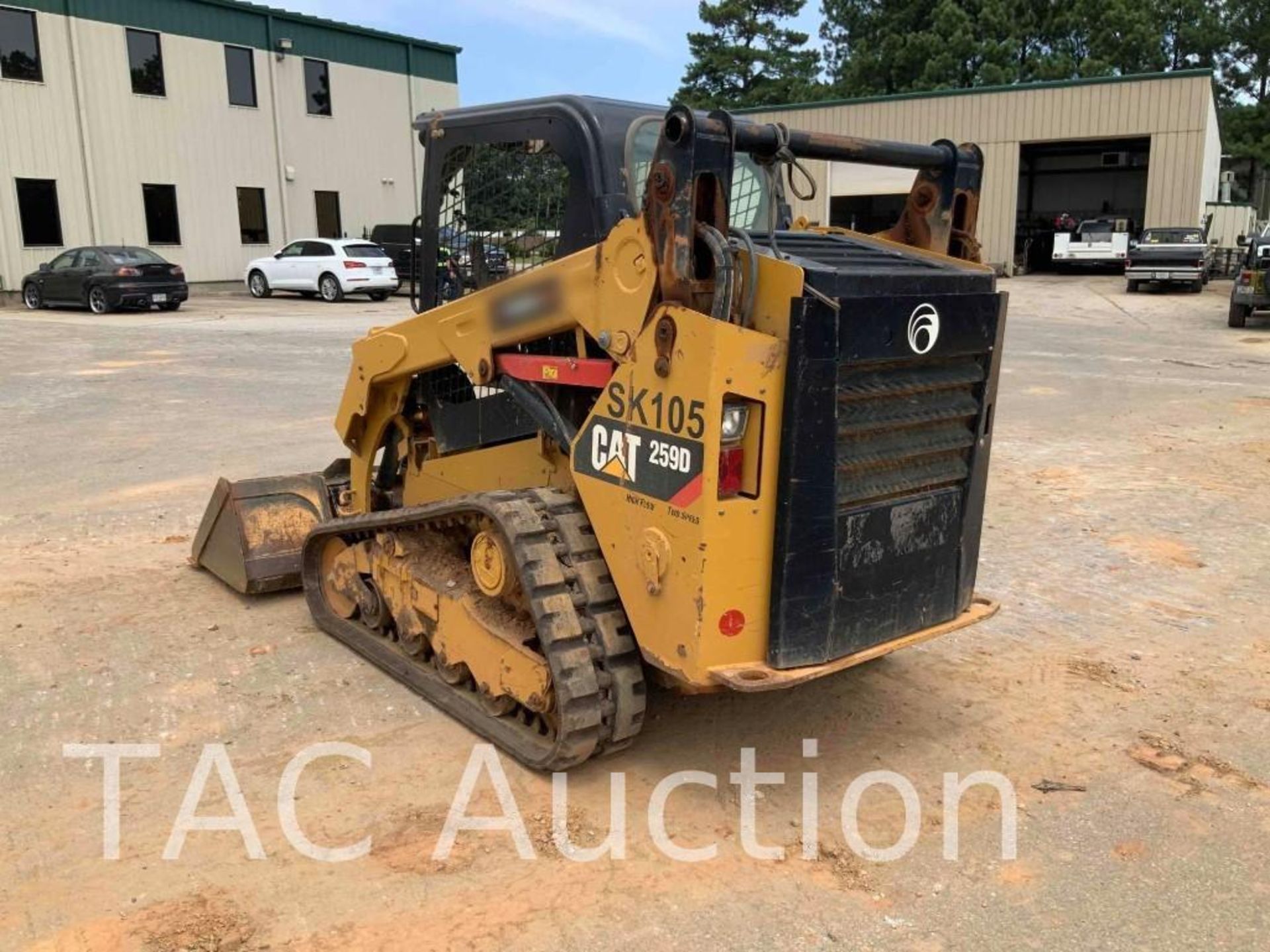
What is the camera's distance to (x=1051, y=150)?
39188 millimetres

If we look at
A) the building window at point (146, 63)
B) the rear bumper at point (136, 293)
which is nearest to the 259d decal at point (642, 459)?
the rear bumper at point (136, 293)

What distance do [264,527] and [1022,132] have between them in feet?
106

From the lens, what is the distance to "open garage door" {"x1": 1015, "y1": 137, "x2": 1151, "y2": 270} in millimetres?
40469

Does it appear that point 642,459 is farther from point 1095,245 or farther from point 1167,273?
point 1095,245

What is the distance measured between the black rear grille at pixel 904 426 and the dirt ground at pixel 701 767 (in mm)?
1043

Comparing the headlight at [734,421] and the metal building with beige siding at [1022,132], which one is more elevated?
the metal building with beige siding at [1022,132]

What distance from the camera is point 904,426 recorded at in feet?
11.7

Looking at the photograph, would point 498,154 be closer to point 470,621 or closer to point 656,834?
point 470,621

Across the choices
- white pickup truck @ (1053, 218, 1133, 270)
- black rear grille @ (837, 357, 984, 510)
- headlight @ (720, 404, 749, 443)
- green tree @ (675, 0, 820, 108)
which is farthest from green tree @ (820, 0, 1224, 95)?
headlight @ (720, 404, 749, 443)

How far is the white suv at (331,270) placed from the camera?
1006 inches

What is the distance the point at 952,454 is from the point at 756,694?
51.7 inches

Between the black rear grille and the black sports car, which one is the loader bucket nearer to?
the black rear grille

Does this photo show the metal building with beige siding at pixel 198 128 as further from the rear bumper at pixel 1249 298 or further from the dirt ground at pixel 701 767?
the rear bumper at pixel 1249 298

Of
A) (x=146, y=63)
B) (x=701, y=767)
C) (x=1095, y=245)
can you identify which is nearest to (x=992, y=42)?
(x=1095, y=245)
